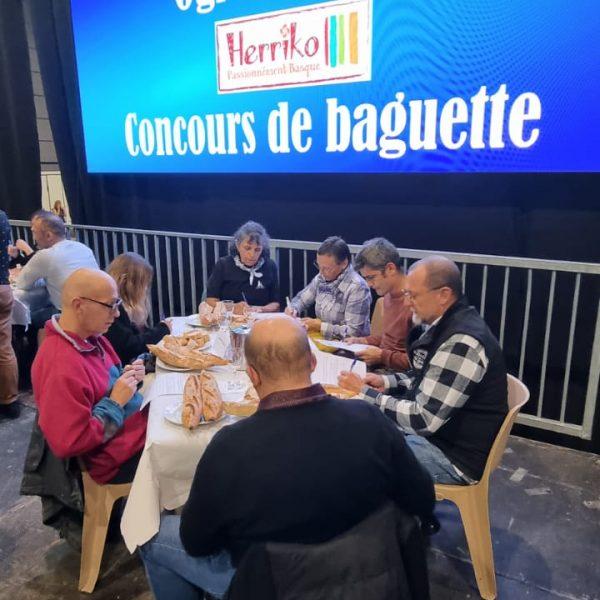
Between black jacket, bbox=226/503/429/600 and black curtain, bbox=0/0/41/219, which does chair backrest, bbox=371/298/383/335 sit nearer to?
black jacket, bbox=226/503/429/600

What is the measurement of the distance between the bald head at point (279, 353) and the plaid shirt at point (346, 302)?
1.47 m

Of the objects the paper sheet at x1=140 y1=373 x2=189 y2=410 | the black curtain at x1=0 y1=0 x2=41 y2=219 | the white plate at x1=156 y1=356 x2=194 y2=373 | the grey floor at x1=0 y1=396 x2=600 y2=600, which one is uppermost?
the black curtain at x1=0 y1=0 x2=41 y2=219

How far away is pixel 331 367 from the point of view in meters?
2.02

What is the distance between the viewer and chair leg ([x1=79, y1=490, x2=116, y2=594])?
5.84 feet

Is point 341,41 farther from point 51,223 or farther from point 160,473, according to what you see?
point 160,473

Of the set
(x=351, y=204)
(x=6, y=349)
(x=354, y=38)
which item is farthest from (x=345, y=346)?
(x=6, y=349)

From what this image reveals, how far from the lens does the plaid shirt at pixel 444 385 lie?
5.27 feet

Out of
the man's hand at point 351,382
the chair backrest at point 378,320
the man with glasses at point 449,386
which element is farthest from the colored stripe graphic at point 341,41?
the man's hand at point 351,382

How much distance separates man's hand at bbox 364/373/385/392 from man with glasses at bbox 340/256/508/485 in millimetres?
160

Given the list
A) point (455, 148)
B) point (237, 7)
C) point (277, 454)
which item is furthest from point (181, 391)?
point (237, 7)

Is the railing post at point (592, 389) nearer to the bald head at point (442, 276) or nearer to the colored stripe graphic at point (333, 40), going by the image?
the bald head at point (442, 276)

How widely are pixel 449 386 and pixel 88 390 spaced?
108cm

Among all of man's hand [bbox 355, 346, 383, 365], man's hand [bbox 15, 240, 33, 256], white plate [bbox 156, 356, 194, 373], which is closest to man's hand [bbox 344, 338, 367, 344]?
man's hand [bbox 355, 346, 383, 365]

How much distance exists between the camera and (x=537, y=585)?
1.90 meters
